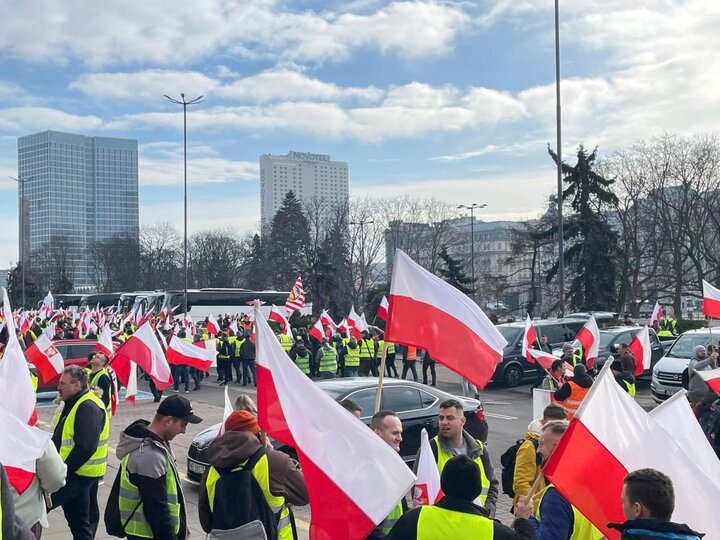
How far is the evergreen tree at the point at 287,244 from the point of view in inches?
2876

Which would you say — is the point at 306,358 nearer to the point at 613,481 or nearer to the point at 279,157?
the point at 613,481

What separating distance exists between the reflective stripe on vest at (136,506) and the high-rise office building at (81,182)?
559 feet

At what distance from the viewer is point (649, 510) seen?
3504 millimetres

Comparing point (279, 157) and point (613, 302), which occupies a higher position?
point (279, 157)

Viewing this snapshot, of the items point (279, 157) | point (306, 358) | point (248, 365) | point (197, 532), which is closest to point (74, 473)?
point (197, 532)

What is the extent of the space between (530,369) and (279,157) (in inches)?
6081

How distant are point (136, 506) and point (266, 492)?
105 cm

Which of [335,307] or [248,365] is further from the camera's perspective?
[335,307]

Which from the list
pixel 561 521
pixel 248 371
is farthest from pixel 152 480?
pixel 248 371

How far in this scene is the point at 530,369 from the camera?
21.6 m

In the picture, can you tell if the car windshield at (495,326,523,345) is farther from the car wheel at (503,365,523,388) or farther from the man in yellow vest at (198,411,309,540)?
the man in yellow vest at (198,411,309,540)

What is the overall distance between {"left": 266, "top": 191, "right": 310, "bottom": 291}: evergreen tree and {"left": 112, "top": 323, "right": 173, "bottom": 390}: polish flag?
60.7 meters

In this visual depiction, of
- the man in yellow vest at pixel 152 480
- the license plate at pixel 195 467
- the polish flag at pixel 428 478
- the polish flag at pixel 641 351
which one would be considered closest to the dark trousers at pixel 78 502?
the man in yellow vest at pixel 152 480

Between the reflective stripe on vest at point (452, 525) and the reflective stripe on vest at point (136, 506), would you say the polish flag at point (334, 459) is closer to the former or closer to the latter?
→ the reflective stripe on vest at point (452, 525)
